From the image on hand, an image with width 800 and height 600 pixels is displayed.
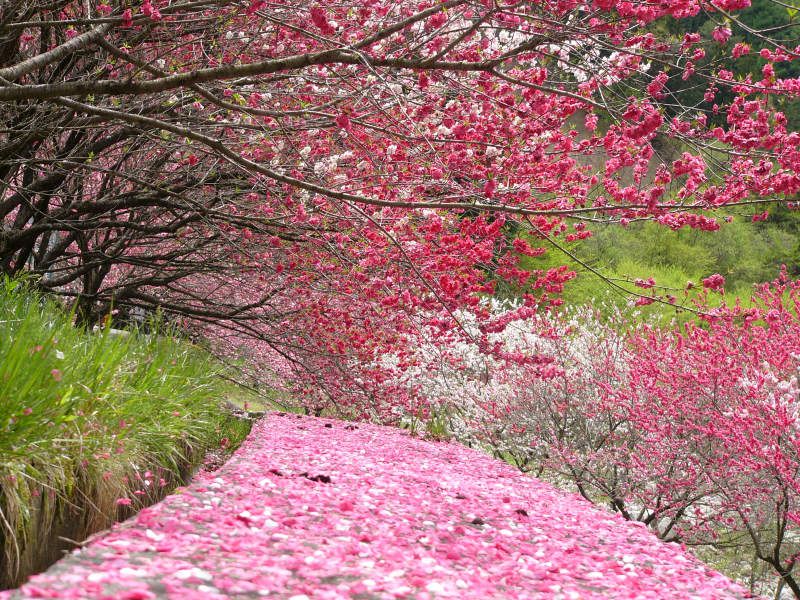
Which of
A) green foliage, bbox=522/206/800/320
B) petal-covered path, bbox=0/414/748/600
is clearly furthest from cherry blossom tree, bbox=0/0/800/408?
green foliage, bbox=522/206/800/320

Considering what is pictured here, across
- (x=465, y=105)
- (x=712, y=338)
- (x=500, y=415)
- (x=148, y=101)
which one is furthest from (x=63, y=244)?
(x=712, y=338)

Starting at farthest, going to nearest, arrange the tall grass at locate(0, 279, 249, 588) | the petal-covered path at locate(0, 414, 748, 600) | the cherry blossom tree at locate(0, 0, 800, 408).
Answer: the cherry blossom tree at locate(0, 0, 800, 408) → the tall grass at locate(0, 279, 249, 588) → the petal-covered path at locate(0, 414, 748, 600)

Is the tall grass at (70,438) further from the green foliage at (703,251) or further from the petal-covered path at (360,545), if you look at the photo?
the green foliage at (703,251)

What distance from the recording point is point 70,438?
3791 millimetres

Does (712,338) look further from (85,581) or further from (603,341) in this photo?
(85,581)

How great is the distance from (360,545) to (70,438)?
5.37ft

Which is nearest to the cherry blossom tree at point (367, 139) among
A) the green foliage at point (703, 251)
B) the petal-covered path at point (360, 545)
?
the petal-covered path at point (360, 545)

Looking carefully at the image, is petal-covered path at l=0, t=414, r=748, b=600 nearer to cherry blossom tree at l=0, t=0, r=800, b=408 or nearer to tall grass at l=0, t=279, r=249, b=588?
tall grass at l=0, t=279, r=249, b=588

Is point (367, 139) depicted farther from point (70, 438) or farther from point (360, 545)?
point (360, 545)

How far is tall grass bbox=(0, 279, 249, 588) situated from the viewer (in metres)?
3.25

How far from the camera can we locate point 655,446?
998 centimetres

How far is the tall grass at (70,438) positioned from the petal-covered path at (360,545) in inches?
16.2

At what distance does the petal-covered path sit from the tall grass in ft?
1.35

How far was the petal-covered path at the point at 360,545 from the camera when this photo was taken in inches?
97.5
